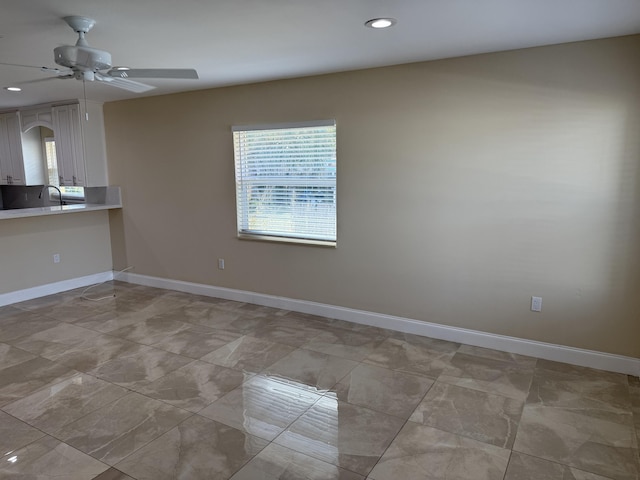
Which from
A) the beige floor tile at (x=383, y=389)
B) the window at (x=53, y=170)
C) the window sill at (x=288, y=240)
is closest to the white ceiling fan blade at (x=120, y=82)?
the window sill at (x=288, y=240)

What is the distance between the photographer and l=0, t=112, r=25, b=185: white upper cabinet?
6039 mm

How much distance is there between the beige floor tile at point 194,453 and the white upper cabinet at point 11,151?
5455mm

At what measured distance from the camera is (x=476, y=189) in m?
3.48

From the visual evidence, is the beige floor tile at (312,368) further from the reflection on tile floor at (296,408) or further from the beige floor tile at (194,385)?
the beige floor tile at (194,385)

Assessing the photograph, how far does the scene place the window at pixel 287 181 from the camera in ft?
13.7

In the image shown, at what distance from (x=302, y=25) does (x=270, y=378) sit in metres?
2.41

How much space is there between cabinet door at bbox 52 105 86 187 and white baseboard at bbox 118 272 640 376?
74.4 inches

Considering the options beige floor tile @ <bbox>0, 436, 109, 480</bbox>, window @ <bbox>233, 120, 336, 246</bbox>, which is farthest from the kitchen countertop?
beige floor tile @ <bbox>0, 436, 109, 480</bbox>

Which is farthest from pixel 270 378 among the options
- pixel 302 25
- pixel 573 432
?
pixel 302 25

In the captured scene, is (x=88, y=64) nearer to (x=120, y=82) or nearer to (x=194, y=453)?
(x=120, y=82)

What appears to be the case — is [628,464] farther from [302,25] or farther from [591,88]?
[302,25]

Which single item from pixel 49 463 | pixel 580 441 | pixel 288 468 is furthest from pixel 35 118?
pixel 580 441

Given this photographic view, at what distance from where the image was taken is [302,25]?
2613 mm

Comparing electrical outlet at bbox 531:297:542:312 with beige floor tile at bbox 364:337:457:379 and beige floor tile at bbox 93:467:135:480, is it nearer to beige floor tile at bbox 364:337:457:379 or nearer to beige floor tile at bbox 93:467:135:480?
beige floor tile at bbox 364:337:457:379
